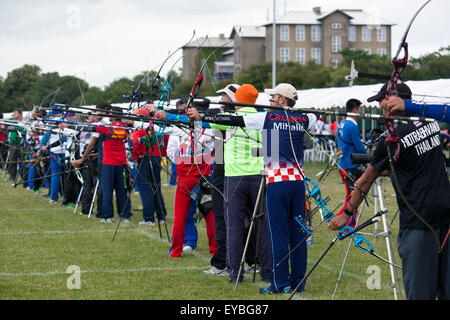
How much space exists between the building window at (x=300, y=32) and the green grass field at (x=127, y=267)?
289 ft

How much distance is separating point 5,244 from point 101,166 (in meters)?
2.72

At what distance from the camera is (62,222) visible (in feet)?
40.4

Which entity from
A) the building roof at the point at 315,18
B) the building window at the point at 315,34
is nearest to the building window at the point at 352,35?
the building roof at the point at 315,18

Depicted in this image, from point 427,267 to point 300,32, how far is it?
95.8 metres

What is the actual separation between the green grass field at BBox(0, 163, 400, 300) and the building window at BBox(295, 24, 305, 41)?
289ft

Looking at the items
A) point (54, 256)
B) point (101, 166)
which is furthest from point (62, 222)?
point (54, 256)

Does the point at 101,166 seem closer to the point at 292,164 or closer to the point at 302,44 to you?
the point at 292,164

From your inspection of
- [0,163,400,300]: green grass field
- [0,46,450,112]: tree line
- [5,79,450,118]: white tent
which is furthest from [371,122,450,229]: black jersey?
[0,46,450,112]: tree line

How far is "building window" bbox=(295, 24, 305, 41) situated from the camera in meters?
97.9

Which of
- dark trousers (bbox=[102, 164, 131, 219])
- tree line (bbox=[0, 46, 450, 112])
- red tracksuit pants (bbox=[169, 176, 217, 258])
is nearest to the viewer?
red tracksuit pants (bbox=[169, 176, 217, 258])

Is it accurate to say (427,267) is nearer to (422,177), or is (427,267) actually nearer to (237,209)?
(422,177)

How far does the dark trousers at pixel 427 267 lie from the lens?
4574 mm

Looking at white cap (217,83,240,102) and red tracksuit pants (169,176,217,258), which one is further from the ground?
white cap (217,83,240,102)

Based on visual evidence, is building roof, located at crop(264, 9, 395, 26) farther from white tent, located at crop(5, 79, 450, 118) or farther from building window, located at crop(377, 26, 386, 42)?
white tent, located at crop(5, 79, 450, 118)
